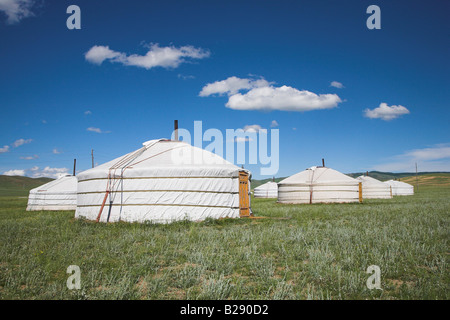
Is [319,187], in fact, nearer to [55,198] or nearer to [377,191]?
[377,191]

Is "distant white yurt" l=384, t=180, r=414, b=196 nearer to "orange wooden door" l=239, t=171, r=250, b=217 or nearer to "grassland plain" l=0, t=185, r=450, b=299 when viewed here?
"orange wooden door" l=239, t=171, r=250, b=217

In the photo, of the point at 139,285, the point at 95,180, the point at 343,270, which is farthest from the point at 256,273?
the point at 95,180

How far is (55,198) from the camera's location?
57.4ft

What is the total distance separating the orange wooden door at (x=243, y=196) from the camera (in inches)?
431

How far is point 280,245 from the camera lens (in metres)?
5.68

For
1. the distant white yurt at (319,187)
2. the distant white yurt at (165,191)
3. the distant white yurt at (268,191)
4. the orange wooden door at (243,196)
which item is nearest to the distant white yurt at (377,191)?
the distant white yurt at (319,187)

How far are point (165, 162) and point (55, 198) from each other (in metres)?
10.1

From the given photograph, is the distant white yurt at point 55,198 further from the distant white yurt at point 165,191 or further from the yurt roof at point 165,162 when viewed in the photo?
the distant white yurt at point 165,191

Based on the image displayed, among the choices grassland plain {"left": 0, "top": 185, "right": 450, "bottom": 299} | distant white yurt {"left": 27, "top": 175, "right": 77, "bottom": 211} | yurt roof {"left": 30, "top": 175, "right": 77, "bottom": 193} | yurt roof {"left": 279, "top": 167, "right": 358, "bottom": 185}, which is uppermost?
yurt roof {"left": 279, "top": 167, "right": 358, "bottom": 185}

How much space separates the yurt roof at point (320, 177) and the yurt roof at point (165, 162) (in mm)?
10786

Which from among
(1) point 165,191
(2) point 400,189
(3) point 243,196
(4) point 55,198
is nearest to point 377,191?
(2) point 400,189

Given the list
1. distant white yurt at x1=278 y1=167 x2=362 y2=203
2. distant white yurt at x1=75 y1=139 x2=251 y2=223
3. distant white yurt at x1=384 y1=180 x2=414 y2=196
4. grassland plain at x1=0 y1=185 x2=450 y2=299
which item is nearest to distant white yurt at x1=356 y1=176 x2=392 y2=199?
distant white yurt at x1=278 y1=167 x2=362 y2=203

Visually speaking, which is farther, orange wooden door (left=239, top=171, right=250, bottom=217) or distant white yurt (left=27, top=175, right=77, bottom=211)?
distant white yurt (left=27, top=175, right=77, bottom=211)

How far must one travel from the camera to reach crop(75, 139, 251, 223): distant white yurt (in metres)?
9.86
